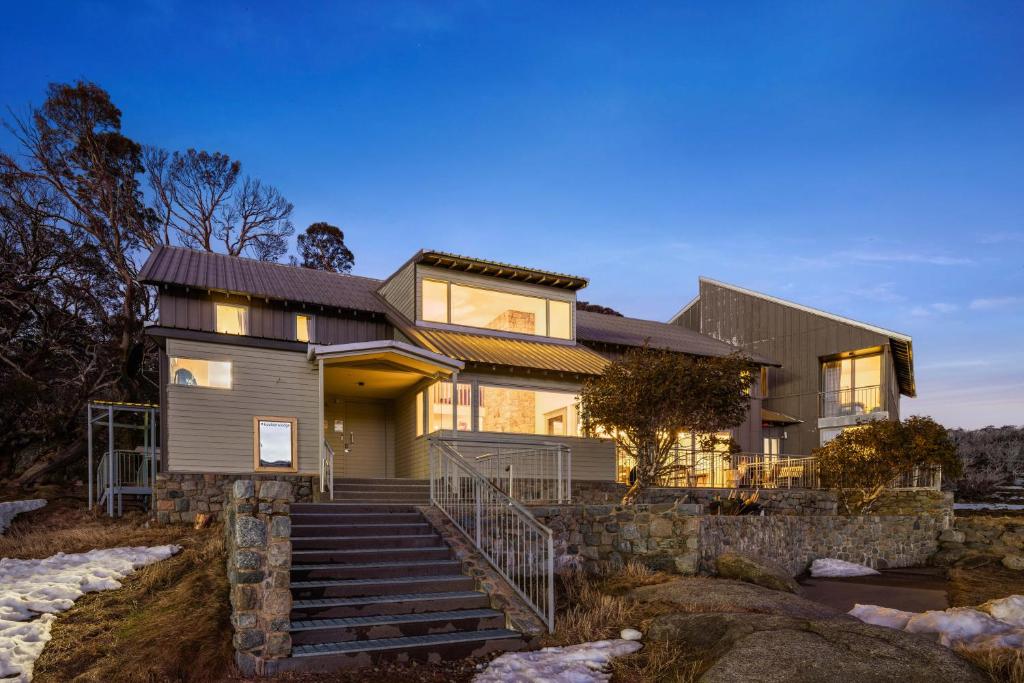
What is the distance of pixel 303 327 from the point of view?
16672mm

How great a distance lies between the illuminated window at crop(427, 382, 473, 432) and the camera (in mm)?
15609

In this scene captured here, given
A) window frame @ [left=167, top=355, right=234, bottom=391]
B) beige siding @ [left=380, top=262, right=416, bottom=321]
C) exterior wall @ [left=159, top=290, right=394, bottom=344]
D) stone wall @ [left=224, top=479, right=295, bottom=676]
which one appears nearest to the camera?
stone wall @ [left=224, top=479, right=295, bottom=676]

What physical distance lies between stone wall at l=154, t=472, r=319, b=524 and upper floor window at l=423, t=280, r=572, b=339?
5.46 m

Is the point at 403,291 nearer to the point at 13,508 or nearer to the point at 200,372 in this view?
the point at 200,372

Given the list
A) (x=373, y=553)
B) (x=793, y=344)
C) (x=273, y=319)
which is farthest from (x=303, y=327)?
(x=793, y=344)

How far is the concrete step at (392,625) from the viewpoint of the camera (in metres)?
6.97

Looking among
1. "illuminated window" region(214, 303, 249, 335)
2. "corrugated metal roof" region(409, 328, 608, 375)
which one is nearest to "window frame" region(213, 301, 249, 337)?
"illuminated window" region(214, 303, 249, 335)

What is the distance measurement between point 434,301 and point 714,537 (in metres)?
8.38

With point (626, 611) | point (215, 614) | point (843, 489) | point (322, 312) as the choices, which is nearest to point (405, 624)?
point (215, 614)

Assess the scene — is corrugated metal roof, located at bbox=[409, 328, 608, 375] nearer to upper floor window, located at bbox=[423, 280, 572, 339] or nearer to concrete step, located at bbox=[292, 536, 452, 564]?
upper floor window, located at bbox=[423, 280, 572, 339]

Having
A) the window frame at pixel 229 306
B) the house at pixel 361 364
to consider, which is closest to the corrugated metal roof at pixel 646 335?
the house at pixel 361 364

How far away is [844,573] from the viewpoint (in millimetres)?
15719

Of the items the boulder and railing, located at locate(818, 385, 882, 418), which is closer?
the boulder

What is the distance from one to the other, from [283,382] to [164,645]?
348 inches
